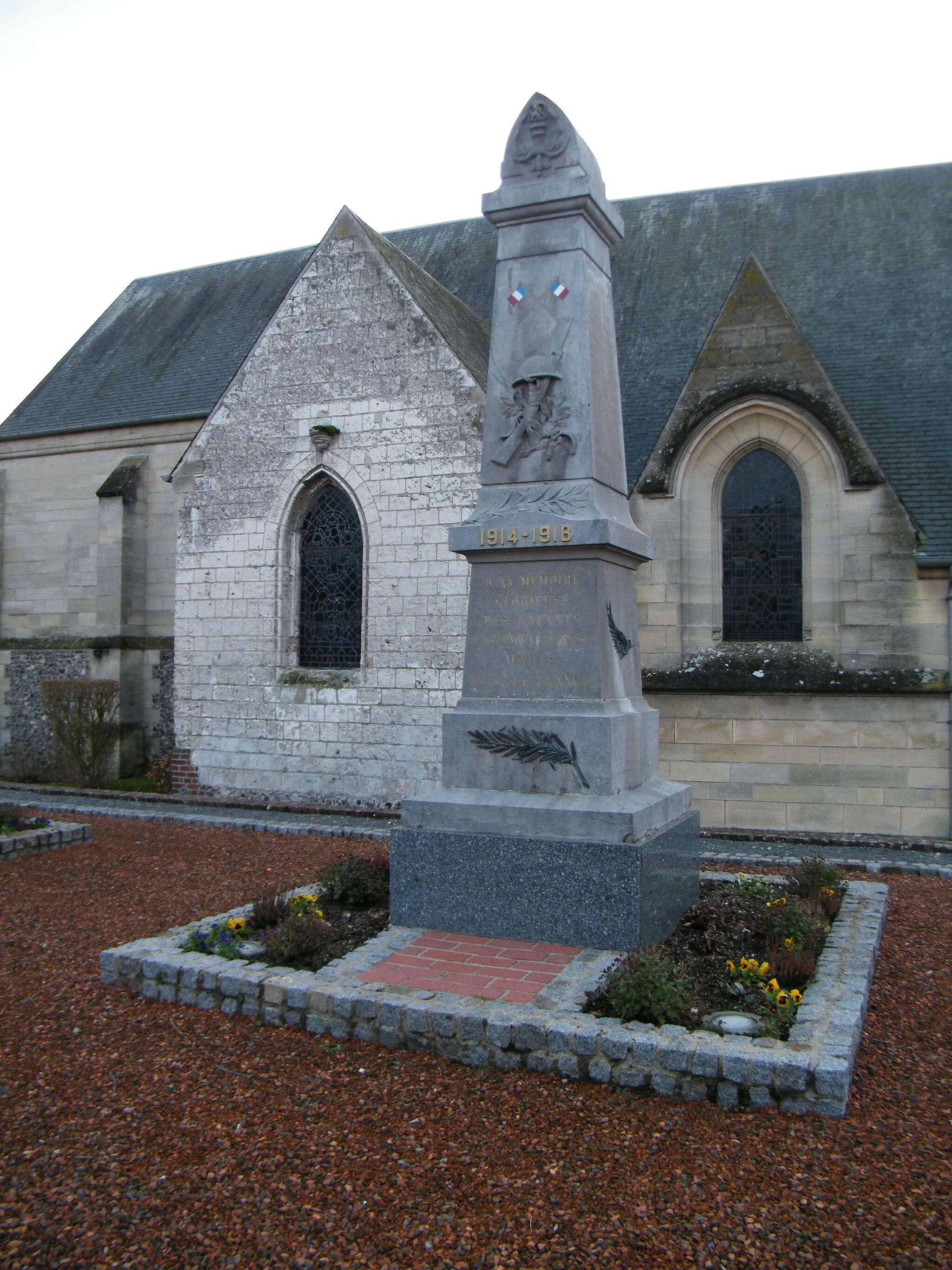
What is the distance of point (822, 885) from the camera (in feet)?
21.7

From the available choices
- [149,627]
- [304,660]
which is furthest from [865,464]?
[149,627]

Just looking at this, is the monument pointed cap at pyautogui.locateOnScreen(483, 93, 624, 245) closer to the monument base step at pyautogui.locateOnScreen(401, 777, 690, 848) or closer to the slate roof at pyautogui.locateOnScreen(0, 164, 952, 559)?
Result: the monument base step at pyautogui.locateOnScreen(401, 777, 690, 848)

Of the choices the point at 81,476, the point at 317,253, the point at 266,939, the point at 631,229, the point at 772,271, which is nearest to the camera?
the point at 266,939

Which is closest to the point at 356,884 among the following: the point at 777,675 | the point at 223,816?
the point at 223,816

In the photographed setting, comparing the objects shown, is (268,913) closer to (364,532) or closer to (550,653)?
(550,653)

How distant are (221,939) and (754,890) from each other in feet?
11.4

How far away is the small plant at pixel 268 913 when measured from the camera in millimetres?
5898

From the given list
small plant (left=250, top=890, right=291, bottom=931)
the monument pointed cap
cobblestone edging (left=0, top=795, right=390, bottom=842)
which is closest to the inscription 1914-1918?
the monument pointed cap

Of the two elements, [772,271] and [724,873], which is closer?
[724,873]

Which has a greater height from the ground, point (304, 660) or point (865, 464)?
point (865, 464)

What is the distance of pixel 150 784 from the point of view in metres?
14.7

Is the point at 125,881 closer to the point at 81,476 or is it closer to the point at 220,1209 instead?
the point at 220,1209

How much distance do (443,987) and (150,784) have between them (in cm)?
1104

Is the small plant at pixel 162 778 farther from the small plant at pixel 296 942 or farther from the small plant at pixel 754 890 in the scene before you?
the small plant at pixel 754 890
